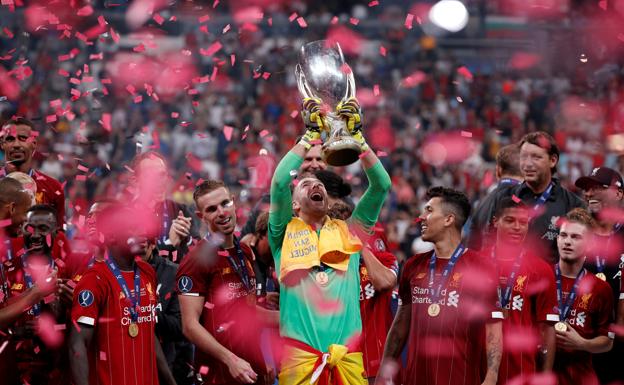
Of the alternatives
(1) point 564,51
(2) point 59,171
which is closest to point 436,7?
(1) point 564,51

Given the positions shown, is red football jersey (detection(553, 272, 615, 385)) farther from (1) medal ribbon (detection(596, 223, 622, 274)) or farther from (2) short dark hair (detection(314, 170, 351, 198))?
(2) short dark hair (detection(314, 170, 351, 198))

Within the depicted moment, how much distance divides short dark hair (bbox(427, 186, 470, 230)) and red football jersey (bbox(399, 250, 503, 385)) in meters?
0.28

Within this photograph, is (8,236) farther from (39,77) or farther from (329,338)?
(39,77)

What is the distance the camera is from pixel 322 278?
5676 mm

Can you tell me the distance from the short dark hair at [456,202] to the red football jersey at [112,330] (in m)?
1.88

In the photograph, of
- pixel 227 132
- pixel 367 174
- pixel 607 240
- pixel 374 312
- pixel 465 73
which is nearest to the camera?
pixel 367 174

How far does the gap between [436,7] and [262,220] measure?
1323 centimetres

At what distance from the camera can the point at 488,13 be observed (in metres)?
19.2

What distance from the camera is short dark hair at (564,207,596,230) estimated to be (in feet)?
22.0

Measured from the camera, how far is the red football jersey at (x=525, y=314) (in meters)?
6.33

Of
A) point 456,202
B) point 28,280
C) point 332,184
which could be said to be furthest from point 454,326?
point 28,280

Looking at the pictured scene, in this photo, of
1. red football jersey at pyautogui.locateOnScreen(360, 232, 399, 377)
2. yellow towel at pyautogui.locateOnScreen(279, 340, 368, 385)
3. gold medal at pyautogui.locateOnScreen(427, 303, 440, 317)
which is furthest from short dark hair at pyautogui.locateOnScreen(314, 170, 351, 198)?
yellow towel at pyautogui.locateOnScreen(279, 340, 368, 385)

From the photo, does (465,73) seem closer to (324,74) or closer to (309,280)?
(324,74)

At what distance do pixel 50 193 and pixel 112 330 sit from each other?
70.4 inches
